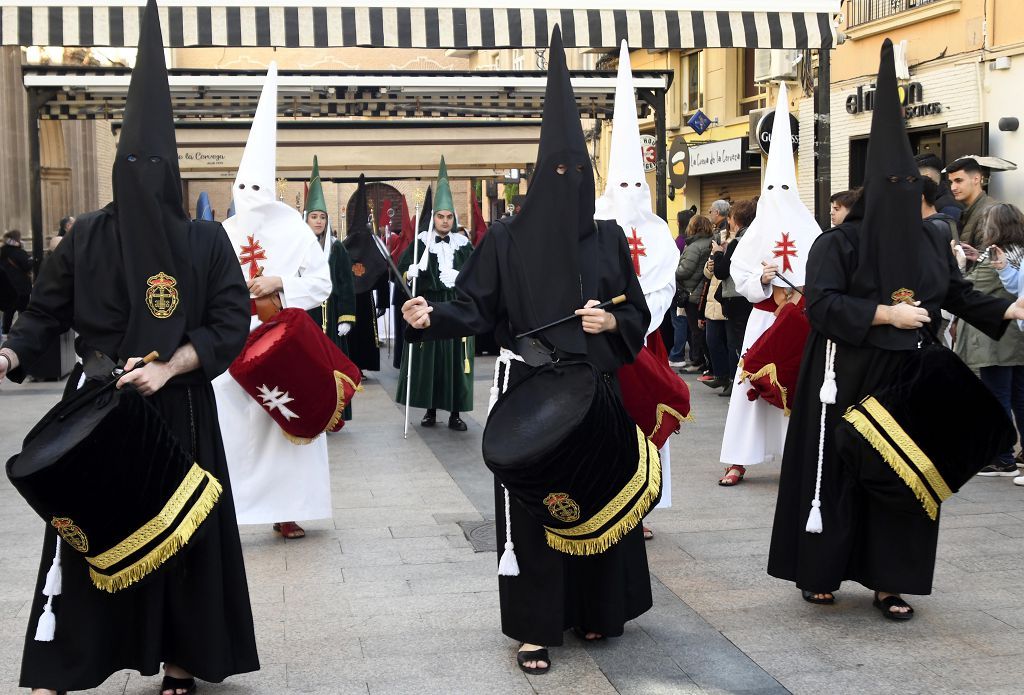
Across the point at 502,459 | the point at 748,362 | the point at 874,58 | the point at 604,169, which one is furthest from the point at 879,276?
the point at 604,169

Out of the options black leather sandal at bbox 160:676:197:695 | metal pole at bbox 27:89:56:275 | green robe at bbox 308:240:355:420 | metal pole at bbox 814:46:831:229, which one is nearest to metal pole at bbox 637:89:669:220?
metal pole at bbox 814:46:831:229

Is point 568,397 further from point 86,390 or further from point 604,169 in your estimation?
point 604,169

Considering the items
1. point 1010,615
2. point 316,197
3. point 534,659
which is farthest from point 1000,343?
point 316,197

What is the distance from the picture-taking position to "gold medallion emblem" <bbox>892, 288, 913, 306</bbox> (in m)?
5.09

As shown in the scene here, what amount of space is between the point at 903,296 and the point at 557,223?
149cm

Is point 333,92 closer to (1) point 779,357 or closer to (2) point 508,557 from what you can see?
(1) point 779,357

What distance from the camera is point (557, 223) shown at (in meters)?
4.67

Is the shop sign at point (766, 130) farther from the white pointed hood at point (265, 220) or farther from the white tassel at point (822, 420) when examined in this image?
the white tassel at point (822, 420)

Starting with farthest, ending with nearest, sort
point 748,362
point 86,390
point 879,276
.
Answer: point 748,362 → point 879,276 → point 86,390

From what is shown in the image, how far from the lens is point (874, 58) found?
18.9 meters

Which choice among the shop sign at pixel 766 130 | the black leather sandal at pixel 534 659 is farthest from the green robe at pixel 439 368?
the shop sign at pixel 766 130

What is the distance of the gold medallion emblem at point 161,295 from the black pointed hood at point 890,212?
2.72m

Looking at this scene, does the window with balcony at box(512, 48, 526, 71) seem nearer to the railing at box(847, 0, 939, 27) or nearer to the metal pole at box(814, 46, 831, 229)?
the railing at box(847, 0, 939, 27)

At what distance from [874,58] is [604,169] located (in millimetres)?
16372
